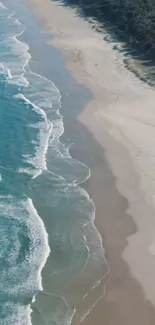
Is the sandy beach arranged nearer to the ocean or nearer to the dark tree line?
the ocean

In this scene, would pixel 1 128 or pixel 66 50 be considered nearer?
pixel 1 128

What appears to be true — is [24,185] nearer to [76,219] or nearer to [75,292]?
[76,219]

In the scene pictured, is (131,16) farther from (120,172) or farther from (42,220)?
(42,220)

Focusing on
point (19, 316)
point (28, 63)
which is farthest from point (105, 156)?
point (28, 63)

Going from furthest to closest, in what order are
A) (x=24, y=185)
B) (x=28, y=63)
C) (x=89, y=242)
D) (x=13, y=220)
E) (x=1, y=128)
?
(x=28, y=63) < (x=1, y=128) < (x=24, y=185) < (x=13, y=220) < (x=89, y=242)

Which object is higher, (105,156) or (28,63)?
(105,156)

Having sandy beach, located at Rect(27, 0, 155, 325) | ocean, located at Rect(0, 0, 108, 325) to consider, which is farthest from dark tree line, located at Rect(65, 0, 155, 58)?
ocean, located at Rect(0, 0, 108, 325)

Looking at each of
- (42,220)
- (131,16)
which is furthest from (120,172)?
(131,16)

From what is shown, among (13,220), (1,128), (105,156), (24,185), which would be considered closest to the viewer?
(13,220)
